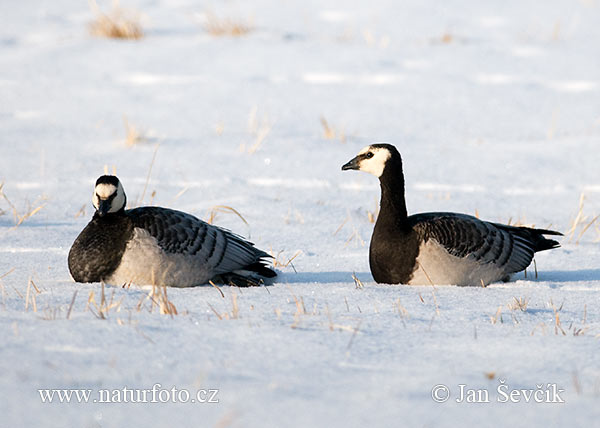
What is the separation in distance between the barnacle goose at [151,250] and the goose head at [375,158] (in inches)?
41.5

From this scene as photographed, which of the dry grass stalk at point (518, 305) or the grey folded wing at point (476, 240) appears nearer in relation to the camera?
the dry grass stalk at point (518, 305)

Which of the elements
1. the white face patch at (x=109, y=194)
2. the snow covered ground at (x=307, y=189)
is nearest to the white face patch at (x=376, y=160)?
the snow covered ground at (x=307, y=189)

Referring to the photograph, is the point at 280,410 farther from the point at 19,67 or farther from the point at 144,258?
the point at 19,67

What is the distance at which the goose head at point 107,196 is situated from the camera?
535 cm

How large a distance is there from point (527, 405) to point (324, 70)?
11047 millimetres

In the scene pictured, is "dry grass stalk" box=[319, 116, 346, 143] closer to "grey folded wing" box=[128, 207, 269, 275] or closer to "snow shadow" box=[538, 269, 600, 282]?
"snow shadow" box=[538, 269, 600, 282]

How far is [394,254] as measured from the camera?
18.3ft

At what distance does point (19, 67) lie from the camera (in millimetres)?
13438

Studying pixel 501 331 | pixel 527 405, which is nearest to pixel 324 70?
pixel 501 331

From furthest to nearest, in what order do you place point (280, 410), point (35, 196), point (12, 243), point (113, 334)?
point (35, 196) → point (12, 243) → point (113, 334) → point (280, 410)

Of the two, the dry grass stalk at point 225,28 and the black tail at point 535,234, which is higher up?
the black tail at point 535,234

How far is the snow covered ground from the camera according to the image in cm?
314

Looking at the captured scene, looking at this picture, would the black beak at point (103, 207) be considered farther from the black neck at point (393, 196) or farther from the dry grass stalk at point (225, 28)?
the dry grass stalk at point (225, 28)

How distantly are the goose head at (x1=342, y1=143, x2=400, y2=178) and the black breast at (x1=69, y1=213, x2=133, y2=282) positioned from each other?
166 centimetres
